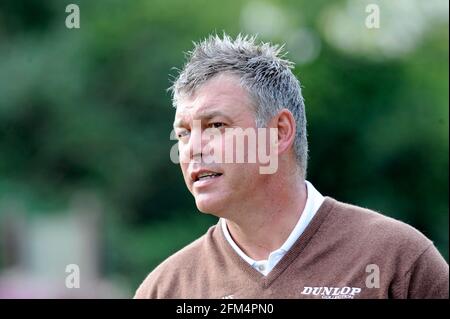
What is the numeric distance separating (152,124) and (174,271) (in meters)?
4.41

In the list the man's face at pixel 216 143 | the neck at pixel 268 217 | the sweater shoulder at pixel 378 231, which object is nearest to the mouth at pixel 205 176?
the man's face at pixel 216 143

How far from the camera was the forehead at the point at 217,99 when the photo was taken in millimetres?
2250

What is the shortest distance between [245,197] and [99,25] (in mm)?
5514

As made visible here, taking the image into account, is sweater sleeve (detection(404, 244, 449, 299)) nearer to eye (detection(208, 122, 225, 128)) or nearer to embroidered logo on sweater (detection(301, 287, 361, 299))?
embroidered logo on sweater (detection(301, 287, 361, 299))

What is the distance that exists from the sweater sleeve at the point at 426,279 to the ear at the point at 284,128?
1.62ft

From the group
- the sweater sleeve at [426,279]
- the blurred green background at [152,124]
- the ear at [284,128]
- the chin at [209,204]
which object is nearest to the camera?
the sweater sleeve at [426,279]

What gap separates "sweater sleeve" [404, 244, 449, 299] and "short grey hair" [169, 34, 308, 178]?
0.45 metres

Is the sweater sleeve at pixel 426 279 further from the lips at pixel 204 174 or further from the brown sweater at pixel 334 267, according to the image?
the lips at pixel 204 174

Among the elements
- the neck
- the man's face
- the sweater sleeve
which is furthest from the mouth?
the sweater sleeve

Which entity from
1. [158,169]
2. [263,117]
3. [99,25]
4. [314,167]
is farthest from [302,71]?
[263,117]

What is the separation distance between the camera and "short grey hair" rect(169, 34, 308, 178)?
230 cm

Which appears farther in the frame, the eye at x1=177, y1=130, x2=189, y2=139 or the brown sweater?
the eye at x1=177, y1=130, x2=189, y2=139

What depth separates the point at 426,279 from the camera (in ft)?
6.95
